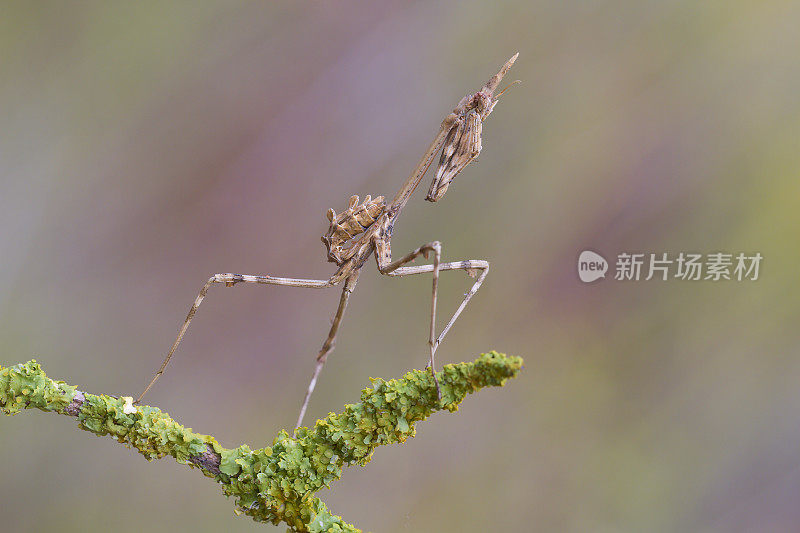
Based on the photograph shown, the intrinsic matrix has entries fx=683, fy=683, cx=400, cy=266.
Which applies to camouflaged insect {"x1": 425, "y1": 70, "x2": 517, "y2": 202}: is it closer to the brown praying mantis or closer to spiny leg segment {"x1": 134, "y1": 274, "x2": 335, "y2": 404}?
the brown praying mantis

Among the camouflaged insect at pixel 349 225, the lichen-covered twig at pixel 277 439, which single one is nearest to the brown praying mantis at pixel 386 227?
the camouflaged insect at pixel 349 225

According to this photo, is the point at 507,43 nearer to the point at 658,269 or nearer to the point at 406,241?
the point at 406,241

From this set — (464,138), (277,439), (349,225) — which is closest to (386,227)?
(349,225)

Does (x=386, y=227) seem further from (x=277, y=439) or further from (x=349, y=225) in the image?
(x=277, y=439)

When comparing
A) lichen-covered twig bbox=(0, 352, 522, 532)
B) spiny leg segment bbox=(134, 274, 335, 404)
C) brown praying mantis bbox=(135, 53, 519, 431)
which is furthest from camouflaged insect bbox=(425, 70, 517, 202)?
lichen-covered twig bbox=(0, 352, 522, 532)

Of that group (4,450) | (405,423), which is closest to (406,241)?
(405,423)

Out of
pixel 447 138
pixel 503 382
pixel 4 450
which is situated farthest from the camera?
pixel 4 450
